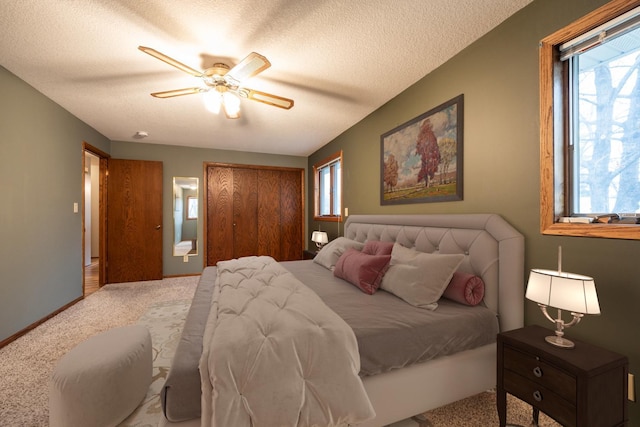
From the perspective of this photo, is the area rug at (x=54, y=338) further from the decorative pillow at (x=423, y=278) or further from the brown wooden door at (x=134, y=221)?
the decorative pillow at (x=423, y=278)

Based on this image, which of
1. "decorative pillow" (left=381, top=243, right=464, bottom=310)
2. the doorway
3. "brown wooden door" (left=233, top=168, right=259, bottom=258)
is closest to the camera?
"decorative pillow" (left=381, top=243, right=464, bottom=310)

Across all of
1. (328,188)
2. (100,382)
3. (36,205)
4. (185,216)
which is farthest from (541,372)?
(185,216)

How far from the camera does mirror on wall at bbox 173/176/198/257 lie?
188 inches

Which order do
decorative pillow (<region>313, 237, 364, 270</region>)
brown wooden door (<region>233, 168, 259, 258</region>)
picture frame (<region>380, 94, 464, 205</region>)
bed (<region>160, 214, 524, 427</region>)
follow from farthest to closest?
brown wooden door (<region>233, 168, 259, 258</region>), decorative pillow (<region>313, 237, 364, 270</region>), picture frame (<region>380, 94, 464, 205</region>), bed (<region>160, 214, 524, 427</region>)

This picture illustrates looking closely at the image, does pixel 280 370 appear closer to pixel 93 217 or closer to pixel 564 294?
pixel 564 294

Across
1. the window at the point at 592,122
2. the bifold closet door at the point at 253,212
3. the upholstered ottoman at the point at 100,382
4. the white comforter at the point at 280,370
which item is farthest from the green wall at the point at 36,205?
the window at the point at 592,122

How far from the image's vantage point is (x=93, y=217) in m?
6.60

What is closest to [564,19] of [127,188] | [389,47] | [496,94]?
[496,94]

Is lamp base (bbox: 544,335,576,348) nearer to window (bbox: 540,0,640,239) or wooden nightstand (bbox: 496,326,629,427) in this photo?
wooden nightstand (bbox: 496,326,629,427)

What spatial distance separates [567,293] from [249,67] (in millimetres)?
2315

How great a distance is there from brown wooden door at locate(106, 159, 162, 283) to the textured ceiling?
146cm

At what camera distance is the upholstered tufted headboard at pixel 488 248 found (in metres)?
1.61

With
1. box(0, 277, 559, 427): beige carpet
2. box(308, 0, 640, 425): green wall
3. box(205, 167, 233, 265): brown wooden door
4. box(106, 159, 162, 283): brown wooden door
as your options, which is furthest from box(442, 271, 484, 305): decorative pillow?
box(106, 159, 162, 283): brown wooden door

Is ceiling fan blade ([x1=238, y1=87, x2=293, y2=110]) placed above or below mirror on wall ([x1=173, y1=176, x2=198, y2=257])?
above
